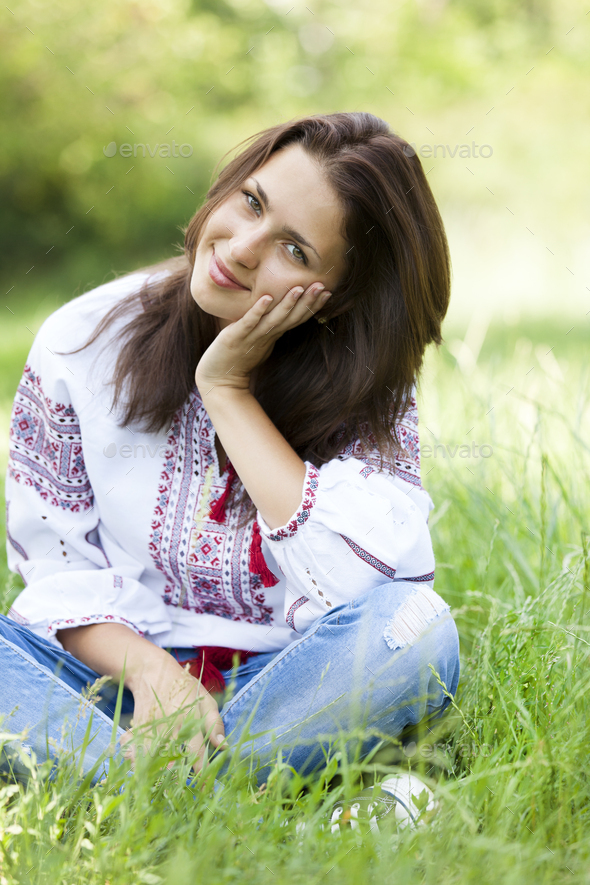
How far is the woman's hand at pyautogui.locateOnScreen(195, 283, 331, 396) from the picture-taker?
5.06 feet

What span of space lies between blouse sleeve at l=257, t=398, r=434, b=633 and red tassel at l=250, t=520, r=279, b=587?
0.23 ft

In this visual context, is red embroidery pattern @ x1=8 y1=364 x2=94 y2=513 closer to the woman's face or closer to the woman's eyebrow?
the woman's face

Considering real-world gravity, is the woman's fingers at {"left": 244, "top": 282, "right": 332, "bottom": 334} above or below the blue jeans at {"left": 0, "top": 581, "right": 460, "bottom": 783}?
above

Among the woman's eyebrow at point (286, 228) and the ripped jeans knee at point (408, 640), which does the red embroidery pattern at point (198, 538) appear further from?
the woman's eyebrow at point (286, 228)

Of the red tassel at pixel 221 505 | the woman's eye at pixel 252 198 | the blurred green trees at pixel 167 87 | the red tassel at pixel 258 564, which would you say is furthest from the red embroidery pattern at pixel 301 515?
the blurred green trees at pixel 167 87

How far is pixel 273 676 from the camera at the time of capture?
1.44 metres

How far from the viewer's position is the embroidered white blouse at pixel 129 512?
5.23 ft

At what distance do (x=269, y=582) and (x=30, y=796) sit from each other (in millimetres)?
690

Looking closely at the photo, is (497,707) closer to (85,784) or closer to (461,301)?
(85,784)

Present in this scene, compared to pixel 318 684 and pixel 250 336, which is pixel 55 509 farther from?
pixel 318 684

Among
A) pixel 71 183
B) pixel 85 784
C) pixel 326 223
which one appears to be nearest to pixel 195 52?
pixel 71 183

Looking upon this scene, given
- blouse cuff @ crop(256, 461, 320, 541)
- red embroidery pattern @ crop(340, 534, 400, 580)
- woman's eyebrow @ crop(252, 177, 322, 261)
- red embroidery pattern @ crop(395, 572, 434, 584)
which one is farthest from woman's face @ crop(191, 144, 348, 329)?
red embroidery pattern @ crop(395, 572, 434, 584)

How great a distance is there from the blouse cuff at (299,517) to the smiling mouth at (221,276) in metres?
0.42

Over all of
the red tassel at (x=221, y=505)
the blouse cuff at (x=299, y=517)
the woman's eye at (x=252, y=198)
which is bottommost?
the blouse cuff at (x=299, y=517)
